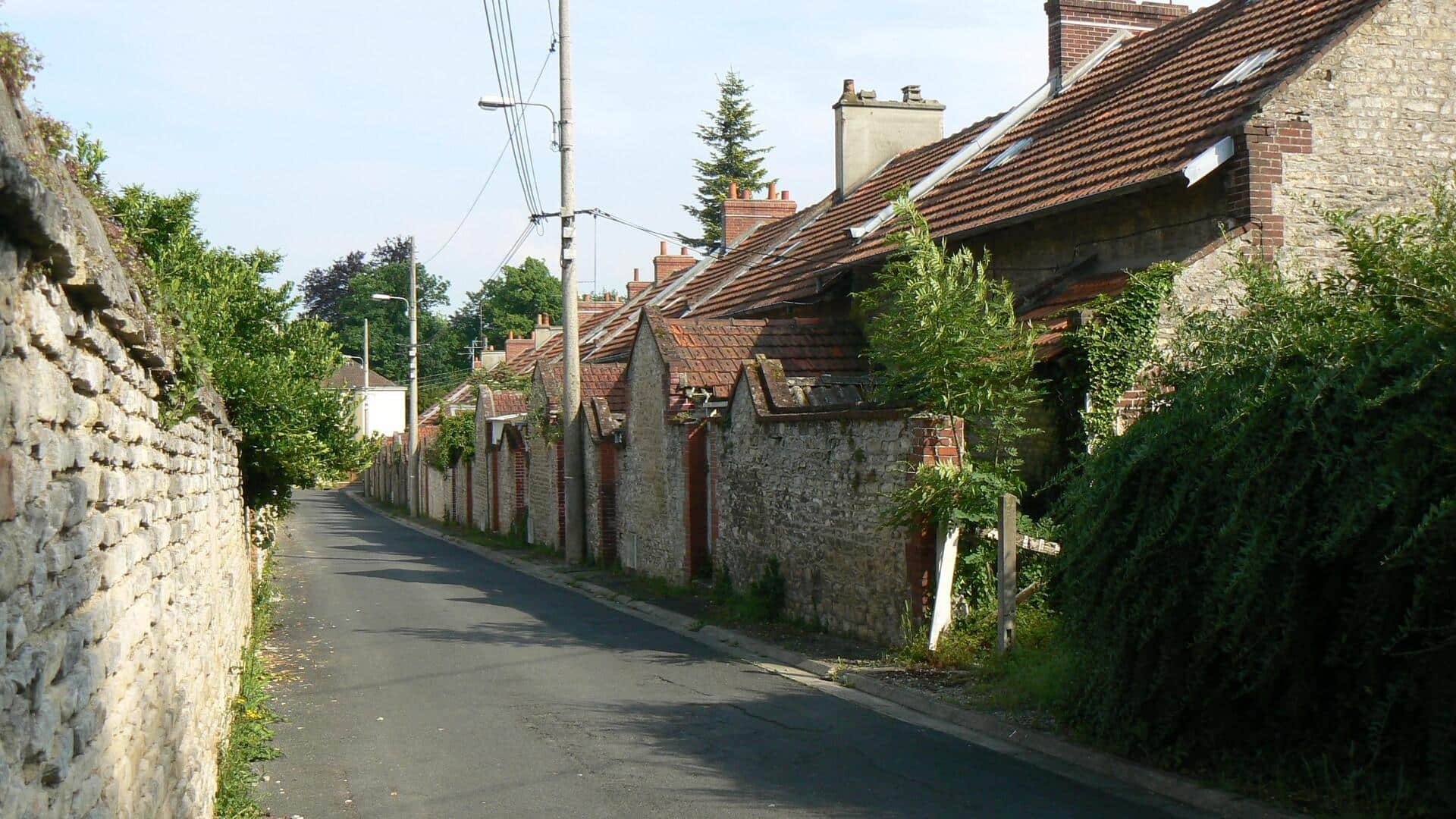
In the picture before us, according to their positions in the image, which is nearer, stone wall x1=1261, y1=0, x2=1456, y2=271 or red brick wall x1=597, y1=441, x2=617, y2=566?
stone wall x1=1261, y1=0, x2=1456, y2=271

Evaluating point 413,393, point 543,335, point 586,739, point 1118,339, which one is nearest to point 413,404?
point 413,393

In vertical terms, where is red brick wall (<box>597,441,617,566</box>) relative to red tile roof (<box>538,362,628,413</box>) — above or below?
below

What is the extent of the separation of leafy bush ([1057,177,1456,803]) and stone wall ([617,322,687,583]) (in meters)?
12.1

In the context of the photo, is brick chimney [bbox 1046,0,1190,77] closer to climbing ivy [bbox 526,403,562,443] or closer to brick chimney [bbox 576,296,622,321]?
climbing ivy [bbox 526,403,562,443]

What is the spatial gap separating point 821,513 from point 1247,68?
23.3 feet

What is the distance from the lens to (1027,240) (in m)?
16.0

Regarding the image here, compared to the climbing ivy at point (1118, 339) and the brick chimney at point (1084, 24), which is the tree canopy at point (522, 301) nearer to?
the brick chimney at point (1084, 24)

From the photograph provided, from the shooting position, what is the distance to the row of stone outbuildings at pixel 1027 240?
13.0 meters

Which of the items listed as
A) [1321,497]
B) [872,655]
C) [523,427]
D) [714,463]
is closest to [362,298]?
[523,427]

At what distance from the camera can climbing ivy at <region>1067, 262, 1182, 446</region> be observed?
A: 1245 cm

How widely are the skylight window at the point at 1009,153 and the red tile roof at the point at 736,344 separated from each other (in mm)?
3091

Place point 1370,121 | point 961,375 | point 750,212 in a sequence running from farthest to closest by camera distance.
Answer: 1. point 750,212
2. point 1370,121
3. point 961,375

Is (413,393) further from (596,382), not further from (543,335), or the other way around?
(596,382)

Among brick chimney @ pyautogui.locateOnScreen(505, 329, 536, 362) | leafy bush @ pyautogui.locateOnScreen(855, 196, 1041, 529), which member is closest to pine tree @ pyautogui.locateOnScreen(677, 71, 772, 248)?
brick chimney @ pyautogui.locateOnScreen(505, 329, 536, 362)
